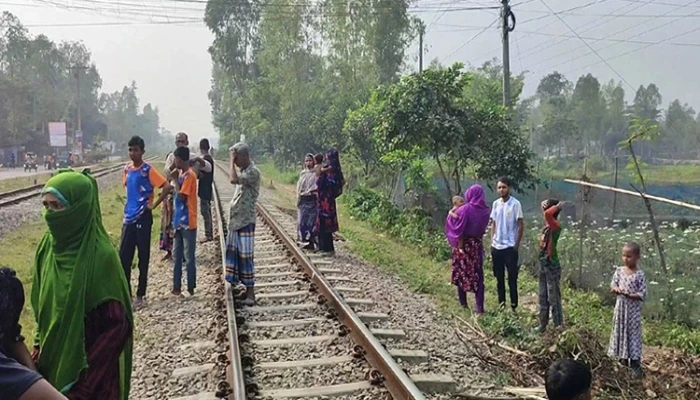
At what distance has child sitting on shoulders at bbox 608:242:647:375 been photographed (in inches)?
246

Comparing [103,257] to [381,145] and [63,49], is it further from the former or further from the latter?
[63,49]

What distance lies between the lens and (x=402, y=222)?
1561cm

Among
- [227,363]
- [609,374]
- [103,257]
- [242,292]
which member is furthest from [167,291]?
[103,257]

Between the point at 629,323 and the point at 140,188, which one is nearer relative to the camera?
the point at 629,323

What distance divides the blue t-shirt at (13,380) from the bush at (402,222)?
1099cm

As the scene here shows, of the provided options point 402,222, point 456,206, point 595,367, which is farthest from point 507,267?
→ point 402,222

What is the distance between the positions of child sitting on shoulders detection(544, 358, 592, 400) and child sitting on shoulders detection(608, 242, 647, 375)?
349 centimetres

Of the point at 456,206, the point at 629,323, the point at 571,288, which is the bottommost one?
the point at 571,288

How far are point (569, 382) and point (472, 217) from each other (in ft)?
17.2

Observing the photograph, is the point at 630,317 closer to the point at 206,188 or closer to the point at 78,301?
the point at 78,301

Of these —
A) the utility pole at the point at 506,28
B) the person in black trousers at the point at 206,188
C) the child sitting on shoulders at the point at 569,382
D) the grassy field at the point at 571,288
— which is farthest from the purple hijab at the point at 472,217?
the utility pole at the point at 506,28

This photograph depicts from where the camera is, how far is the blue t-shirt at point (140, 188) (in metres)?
7.32

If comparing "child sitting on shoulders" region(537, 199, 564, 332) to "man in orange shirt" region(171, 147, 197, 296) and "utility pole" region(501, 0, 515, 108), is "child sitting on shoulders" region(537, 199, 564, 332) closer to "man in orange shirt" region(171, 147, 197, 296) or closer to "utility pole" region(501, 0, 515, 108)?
"man in orange shirt" region(171, 147, 197, 296)

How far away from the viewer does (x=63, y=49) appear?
9806 centimetres
